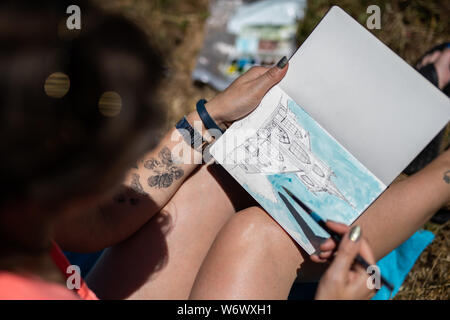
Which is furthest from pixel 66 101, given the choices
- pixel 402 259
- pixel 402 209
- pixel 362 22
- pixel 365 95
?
pixel 362 22

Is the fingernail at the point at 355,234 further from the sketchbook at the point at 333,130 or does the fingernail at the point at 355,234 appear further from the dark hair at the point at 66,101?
the dark hair at the point at 66,101

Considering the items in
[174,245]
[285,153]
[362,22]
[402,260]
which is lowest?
[402,260]

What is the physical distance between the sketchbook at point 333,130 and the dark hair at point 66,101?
368 mm

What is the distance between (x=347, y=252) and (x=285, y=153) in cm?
24

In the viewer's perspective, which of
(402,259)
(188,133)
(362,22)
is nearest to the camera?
(188,133)

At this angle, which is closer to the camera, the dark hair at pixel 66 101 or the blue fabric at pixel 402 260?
the dark hair at pixel 66 101

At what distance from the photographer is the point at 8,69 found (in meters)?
0.40

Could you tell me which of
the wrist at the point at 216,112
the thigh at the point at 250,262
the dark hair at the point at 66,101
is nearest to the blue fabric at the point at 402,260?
the thigh at the point at 250,262

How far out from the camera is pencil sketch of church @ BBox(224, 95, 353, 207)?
0.81m

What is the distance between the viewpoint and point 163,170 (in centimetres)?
90

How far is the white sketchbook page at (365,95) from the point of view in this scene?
2.44 ft

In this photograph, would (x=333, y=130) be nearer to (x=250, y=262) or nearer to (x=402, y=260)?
(x=250, y=262)

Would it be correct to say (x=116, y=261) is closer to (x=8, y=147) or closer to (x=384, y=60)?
(x=8, y=147)

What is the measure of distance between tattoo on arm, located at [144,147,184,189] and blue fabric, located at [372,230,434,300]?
620 mm
